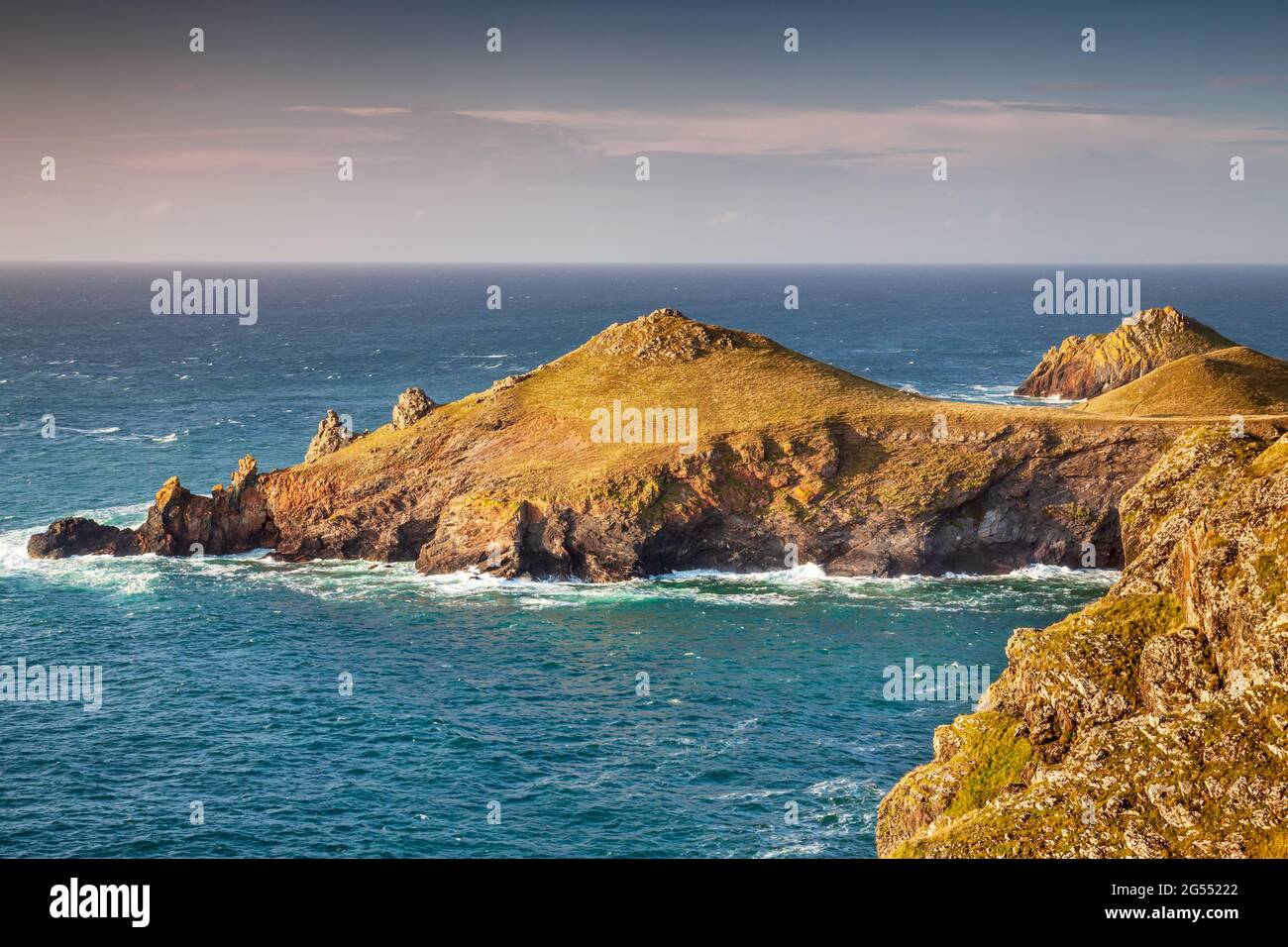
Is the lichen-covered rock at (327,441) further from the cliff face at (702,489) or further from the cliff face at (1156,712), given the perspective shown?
the cliff face at (1156,712)

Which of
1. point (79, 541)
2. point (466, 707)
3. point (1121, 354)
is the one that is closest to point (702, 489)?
point (466, 707)

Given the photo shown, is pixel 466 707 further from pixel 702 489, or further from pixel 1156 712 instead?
pixel 1156 712

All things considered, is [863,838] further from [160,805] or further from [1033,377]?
[1033,377]

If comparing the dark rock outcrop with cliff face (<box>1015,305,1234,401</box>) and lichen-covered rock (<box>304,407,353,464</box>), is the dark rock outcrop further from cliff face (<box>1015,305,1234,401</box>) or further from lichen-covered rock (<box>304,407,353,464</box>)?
cliff face (<box>1015,305,1234,401</box>)

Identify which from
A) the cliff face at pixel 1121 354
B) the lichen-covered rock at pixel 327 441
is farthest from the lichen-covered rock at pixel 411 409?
the cliff face at pixel 1121 354

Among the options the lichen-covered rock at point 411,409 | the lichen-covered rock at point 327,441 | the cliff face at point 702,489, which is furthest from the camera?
the lichen-covered rock at point 411,409

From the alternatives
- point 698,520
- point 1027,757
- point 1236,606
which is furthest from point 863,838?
point 698,520
